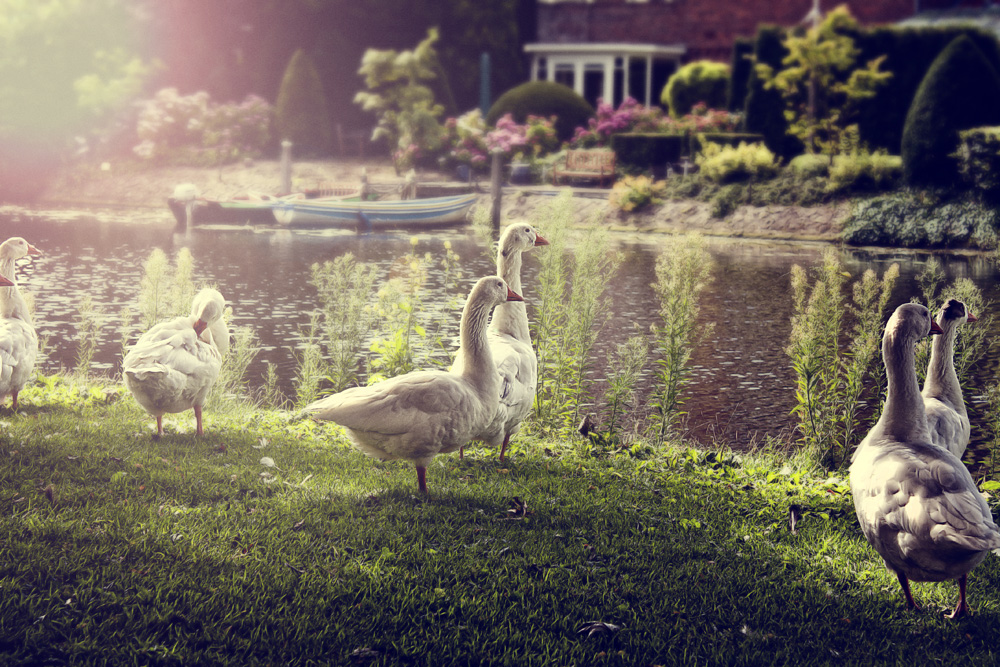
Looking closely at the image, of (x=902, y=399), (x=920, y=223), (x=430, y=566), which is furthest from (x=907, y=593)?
(x=920, y=223)

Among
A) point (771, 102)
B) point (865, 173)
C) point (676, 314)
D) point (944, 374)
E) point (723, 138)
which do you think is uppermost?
point (771, 102)

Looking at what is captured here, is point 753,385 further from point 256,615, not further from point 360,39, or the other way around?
point 360,39

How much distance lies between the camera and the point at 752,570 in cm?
485

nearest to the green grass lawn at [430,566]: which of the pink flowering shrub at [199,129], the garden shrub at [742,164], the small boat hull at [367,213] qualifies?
the small boat hull at [367,213]

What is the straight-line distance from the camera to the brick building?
125 ft

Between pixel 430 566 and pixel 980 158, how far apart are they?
20925 mm

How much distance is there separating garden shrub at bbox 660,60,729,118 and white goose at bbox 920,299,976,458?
27635mm

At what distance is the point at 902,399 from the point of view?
481 cm

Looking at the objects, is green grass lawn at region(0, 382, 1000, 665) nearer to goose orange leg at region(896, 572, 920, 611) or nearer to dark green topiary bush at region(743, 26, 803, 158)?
goose orange leg at region(896, 572, 920, 611)

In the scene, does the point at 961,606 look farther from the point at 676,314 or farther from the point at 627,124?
the point at 627,124

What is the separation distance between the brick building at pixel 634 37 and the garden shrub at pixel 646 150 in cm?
951

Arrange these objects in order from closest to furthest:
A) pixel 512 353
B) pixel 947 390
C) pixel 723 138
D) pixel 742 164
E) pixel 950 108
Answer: pixel 947 390, pixel 512 353, pixel 950 108, pixel 742 164, pixel 723 138

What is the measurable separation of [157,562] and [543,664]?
1.95m

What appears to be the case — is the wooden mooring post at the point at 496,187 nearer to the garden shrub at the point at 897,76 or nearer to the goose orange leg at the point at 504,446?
the garden shrub at the point at 897,76
